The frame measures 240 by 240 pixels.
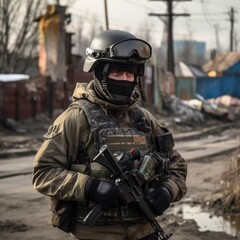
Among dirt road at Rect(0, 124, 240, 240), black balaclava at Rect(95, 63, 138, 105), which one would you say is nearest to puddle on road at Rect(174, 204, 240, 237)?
dirt road at Rect(0, 124, 240, 240)

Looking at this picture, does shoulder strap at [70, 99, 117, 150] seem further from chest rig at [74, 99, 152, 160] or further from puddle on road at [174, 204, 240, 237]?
puddle on road at [174, 204, 240, 237]

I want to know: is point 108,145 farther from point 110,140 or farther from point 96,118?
point 96,118

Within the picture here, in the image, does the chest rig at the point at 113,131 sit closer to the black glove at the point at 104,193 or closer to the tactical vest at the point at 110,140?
the tactical vest at the point at 110,140

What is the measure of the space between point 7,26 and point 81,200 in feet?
88.4

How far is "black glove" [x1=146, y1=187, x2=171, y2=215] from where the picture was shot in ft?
8.49

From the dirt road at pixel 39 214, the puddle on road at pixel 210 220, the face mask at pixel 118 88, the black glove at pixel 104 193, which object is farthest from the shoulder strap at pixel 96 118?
the puddle on road at pixel 210 220

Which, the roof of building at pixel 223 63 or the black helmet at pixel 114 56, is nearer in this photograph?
the black helmet at pixel 114 56

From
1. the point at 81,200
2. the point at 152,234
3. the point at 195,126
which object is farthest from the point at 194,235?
the point at 195,126

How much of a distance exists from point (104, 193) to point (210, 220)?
4322mm

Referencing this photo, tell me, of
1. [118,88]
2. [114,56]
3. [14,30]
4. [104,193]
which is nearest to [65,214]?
[104,193]

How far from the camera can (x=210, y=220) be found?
6527 millimetres

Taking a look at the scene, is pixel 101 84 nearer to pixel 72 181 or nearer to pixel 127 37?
pixel 127 37

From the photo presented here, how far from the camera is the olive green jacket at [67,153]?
2.52 meters

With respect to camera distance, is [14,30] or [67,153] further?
[14,30]
